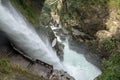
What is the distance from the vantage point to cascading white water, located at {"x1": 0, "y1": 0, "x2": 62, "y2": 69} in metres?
9.85

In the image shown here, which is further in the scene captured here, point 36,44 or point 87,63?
point 87,63

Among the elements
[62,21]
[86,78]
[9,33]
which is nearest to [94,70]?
[86,78]

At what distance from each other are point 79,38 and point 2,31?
14611mm

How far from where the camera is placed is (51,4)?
30906mm

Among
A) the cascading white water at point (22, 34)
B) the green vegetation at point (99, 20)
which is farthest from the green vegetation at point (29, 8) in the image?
the green vegetation at point (99, 20)

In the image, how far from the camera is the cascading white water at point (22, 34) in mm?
9852

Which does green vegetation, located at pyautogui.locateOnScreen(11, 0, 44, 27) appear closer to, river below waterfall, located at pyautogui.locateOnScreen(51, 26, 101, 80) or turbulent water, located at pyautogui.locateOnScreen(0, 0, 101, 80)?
turbulent water, located at pyautogui.locateOnScreen(0, 0, 101, 80)

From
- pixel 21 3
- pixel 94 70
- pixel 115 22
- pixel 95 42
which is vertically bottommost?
pixel 94 70

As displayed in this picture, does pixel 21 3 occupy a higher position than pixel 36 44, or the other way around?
pixel 21 3

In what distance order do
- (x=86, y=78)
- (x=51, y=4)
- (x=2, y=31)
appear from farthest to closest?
1. (x=51, y=4)
2. (x=86, y=78)
3. (x=2, y=31)

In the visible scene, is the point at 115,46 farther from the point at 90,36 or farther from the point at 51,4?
the point at 51,4

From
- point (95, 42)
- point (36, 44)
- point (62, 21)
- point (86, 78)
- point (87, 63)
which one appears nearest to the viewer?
point (36, 44)

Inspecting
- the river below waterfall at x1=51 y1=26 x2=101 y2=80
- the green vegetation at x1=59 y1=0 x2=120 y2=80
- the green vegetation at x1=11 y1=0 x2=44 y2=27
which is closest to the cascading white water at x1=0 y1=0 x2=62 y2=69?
the green vegetation at x1=11 y1=0 x2=44 y2=27

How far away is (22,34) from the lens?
10547 millimetres
